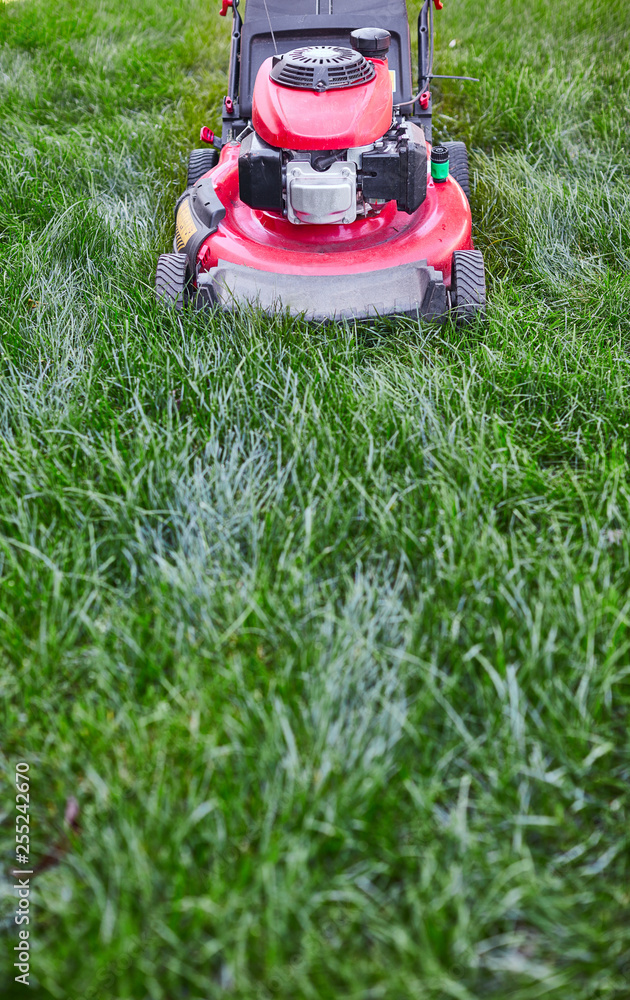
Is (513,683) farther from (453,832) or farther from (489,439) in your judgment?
(489,439)

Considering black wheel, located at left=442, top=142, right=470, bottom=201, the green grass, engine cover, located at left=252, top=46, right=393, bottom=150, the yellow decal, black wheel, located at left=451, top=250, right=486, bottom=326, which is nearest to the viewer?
the green grass

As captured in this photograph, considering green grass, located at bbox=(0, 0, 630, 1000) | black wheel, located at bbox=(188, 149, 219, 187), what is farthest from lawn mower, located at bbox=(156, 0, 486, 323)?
black wheel, located at bbox=(188, 149, 219, 187)

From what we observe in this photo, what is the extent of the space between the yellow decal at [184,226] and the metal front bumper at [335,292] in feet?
1.05

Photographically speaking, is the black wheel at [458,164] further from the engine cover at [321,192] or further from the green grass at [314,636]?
the engine cover at [321,192]

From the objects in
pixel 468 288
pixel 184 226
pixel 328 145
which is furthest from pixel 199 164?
pixel 468 288

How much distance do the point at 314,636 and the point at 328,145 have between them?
1802 mm

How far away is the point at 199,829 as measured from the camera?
1.46 meters

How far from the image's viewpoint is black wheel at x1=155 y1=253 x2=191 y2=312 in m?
2.87

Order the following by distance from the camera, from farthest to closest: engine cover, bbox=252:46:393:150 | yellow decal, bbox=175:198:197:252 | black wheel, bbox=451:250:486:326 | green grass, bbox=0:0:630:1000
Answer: yellow decal, bbox=175:198:197:252 < black wheel, bbox=451:250:486:326 < engine cover, bbox=252:46:393:150 < green grass, bbox=0:0:630:1000

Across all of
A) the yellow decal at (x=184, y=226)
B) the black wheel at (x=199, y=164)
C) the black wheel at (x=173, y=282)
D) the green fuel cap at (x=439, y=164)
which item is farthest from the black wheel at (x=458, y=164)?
the black wheel at (x=173, y=282)

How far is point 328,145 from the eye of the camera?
270 centimetres

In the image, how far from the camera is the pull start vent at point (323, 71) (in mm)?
2730

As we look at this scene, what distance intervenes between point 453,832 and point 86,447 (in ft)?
4.67

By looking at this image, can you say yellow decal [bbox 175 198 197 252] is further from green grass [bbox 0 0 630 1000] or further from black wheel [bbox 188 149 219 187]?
black wheel [bbox 188 149 219 187]
